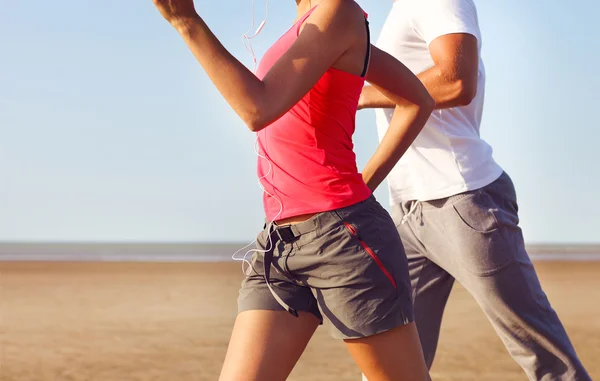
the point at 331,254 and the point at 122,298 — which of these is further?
the point at 122,298

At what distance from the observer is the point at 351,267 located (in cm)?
247

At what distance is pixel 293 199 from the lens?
2.52 metres

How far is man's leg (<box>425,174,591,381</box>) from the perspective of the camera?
3.15m

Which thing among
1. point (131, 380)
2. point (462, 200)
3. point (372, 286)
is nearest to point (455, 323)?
point (131, 380)

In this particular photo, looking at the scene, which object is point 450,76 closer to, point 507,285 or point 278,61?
point 507,285

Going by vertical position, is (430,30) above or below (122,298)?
above

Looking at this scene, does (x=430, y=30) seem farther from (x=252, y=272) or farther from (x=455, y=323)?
(x=455, y=323)

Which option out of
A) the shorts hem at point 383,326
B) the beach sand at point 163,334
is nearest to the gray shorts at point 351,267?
the shorts hem at point 383,326

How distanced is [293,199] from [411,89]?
559 millimetres

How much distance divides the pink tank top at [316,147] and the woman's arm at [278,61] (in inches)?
4.8

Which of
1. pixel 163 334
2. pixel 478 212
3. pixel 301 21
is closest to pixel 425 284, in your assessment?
pixel 478 212

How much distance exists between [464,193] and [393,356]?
3.10 ft

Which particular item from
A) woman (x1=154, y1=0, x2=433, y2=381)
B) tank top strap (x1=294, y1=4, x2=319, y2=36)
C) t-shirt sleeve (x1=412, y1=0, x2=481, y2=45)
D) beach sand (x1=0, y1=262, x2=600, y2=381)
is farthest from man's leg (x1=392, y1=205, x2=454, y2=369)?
beach sand (x1=0, y1=262, x2=600, y2=381)

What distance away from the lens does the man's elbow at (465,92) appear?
3.09m
